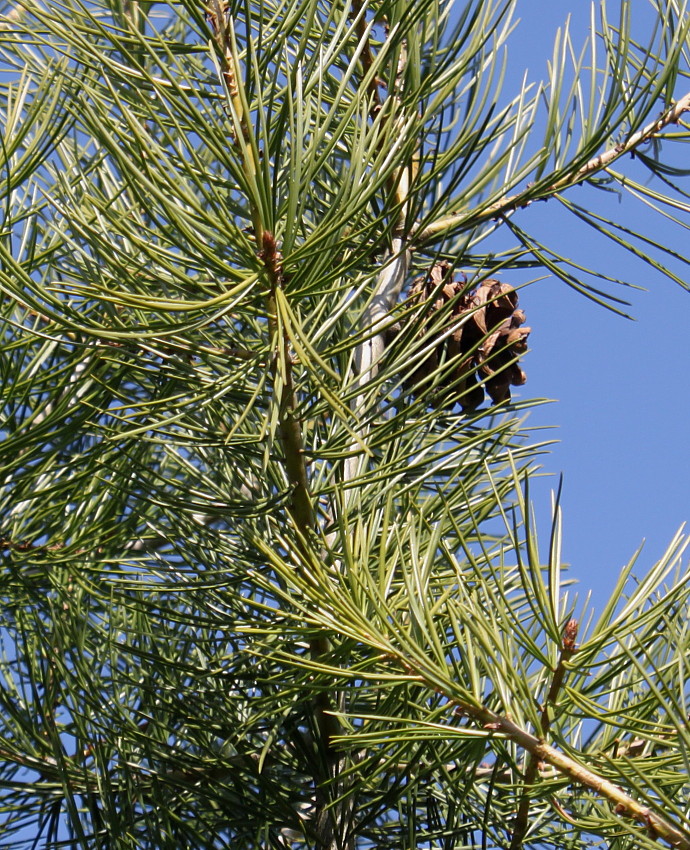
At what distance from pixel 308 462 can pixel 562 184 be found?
339 mm

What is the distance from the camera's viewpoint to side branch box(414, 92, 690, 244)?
2.74 ft

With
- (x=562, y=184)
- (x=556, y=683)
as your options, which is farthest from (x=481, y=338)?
(x=556, y=683)

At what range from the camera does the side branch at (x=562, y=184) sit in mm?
834

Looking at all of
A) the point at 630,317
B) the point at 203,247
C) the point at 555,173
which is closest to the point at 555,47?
the point at 555,173

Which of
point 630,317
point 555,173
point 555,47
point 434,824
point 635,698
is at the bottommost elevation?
point 434,824

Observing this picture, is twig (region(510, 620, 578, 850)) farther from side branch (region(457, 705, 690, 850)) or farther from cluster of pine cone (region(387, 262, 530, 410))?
cluster of pine cone (region(387, 262, 530, 410))

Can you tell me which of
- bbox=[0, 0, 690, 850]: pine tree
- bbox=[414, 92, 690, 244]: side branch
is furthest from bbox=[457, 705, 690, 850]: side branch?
bbox=[414, 92, 690, 244]: side branch

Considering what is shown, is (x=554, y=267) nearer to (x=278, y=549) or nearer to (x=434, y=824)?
(x=278, y=549)

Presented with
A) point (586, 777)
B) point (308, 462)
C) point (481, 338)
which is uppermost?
point (481, 338)

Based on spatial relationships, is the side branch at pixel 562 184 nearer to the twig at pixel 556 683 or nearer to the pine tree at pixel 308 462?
the pine tree at pixel 308 462

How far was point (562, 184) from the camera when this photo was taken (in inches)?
33.8

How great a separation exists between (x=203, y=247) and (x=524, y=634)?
10.8 inches

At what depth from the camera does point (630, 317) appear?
30.7 inches

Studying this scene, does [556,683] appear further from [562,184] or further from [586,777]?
[562,184]
